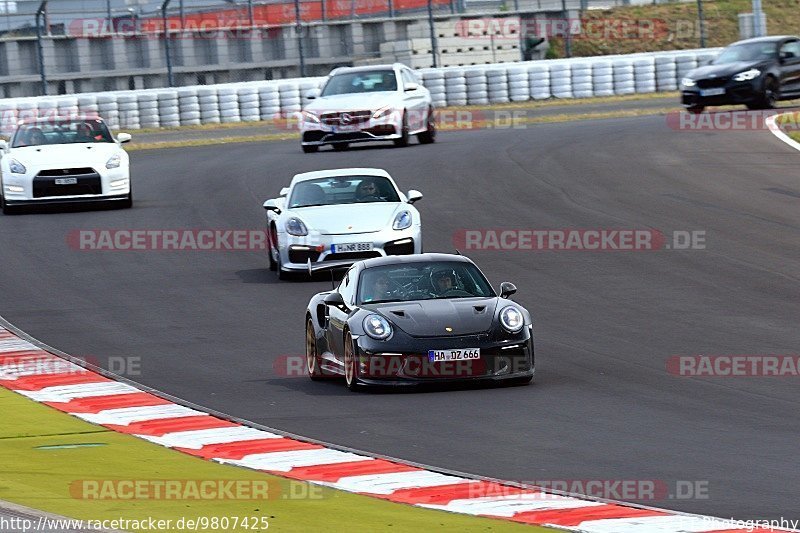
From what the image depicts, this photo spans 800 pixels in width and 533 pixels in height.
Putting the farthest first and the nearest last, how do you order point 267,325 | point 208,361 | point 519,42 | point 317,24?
1. point 519,42
2. point 317,24
3. point 267,325
4. point 208,361

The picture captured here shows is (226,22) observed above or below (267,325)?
above

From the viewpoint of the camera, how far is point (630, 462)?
9578 mm

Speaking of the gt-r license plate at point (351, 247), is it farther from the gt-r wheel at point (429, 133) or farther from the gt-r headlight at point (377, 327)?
the gt-r wheel at point (429, 133)

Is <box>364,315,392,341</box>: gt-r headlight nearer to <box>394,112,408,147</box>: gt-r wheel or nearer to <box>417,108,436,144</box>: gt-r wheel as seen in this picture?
<box>394,112,408,147</box>: gt-r wheel

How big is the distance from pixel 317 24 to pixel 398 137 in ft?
53.5

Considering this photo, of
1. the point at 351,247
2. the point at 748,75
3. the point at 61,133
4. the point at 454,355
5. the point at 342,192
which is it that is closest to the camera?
the point at 454,355

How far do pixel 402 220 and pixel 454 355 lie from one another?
6539 mm

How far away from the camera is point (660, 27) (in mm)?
57719

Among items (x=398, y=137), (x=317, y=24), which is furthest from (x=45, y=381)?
(x=317, y=24)

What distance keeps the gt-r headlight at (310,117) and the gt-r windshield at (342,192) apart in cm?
1128

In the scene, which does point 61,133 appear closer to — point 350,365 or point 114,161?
point 114,161

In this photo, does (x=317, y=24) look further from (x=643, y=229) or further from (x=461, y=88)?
(x=643, y=229)

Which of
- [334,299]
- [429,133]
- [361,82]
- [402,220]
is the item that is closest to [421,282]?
[334,299]

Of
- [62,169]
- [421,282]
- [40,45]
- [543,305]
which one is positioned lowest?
[543,305]
